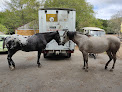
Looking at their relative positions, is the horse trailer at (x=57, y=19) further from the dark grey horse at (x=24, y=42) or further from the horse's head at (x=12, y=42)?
the horse's head at (x=12, y=42)

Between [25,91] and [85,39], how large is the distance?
125 inches

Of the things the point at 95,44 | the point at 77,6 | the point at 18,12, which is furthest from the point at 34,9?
the point at 95,44

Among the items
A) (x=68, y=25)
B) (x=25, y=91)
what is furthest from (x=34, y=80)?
(x=68, y=25)

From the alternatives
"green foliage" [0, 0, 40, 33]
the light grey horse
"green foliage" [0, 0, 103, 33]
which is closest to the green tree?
"green foliage" [0, 0, 103, 33]

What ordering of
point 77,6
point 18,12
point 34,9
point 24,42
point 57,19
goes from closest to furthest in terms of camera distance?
point 24,42 → point 57,19 → point 77,6 → point 34,9 → point 18,12

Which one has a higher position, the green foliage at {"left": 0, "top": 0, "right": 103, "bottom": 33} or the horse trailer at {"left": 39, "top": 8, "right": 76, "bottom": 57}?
the green foliage at {"left": 0, "top": 0, "right": 103, "bottom": 33}

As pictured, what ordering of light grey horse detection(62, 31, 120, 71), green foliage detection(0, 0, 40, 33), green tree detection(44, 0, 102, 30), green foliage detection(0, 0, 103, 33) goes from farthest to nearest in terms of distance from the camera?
green foliage detection(0, 0, 40, 33), green foliage detection(0, 0, 103, 33), green tree detection(44, 0, 102, 30), light grey horse detection(62, 31, 120, 71)

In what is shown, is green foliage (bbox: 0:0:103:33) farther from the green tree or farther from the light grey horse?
the light grey horse

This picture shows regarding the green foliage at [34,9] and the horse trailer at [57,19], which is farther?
the green foliage at [34,9]

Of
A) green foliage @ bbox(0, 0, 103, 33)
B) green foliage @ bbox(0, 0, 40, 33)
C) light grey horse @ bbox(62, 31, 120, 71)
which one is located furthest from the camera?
green foliage @ bbox(0, 0, 40, 33)

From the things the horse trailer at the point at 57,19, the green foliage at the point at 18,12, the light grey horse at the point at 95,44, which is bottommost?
the light grey horse at the point at 95,44

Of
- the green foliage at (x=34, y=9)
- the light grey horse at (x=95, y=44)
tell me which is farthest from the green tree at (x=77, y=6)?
the light grey horse at (x=95, y=44)

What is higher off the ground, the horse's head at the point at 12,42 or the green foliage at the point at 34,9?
the green foliage at the point at 34,9

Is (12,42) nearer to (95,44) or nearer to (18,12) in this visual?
(95,44)
